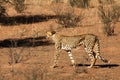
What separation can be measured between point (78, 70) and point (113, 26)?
943cm

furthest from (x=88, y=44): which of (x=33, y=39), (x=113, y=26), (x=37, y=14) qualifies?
(x=37, y=14)

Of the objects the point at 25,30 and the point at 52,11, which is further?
the point at 52,11

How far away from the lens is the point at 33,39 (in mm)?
21500

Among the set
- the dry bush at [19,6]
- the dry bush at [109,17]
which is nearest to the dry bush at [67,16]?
the dry bush at [109,17]

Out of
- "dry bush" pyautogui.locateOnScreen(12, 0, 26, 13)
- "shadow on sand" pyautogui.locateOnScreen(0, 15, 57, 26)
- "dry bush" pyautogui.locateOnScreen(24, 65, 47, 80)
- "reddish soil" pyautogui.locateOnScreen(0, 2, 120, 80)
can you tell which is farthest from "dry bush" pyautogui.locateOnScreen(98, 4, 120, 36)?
"dry bush" pyautogui.locateOnScreen(24, 65, 47, 80)

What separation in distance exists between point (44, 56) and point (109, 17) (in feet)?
24.8

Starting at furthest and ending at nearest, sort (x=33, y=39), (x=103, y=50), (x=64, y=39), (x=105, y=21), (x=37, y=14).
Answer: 1. (x=37, y=14)
2. (x=105, y=21)
3. (x=33, y=39)
4. (x=103, y=50)
5. (x=64, y=39)

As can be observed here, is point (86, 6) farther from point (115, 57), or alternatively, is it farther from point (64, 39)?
point (64, 39)

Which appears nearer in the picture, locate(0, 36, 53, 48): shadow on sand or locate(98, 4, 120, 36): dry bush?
locate(0, 36, 53, 48): shadow on sand

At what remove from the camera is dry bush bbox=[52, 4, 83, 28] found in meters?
23.7

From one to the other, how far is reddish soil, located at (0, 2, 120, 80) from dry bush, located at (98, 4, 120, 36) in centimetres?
28

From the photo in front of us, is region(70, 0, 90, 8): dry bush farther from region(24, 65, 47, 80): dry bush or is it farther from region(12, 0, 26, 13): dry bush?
region(24, 65, 47, 80): dry bush

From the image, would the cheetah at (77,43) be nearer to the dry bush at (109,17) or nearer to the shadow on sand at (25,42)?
the shadow on sand at (25,42)

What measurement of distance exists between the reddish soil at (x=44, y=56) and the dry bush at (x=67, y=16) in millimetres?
412
